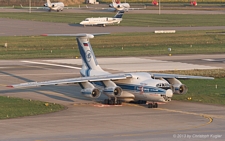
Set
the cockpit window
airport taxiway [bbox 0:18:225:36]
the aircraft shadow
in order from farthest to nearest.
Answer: airport taxiway [bbox 0:18:225:36], the aircraft shadow, the cockpit window

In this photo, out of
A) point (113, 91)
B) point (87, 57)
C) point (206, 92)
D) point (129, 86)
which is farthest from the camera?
point (206, 92)

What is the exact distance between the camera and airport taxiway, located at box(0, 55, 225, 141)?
35.0 metres

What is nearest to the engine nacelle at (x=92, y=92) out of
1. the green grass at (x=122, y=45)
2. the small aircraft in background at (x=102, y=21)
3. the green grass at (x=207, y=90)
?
the green grass at (x=207, y=90)

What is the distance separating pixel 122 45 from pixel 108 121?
5421 centimetres

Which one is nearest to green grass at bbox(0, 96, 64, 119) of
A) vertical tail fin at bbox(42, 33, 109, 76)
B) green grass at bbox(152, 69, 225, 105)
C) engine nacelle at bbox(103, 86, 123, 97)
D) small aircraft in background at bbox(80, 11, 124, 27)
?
engine nacelle at bbox(103, 86, 123, 97)

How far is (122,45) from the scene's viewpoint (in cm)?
9375

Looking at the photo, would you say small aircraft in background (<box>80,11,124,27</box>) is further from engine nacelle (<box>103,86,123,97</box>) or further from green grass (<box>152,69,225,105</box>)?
engine nacelle (<box>103,86,123,97</box>)

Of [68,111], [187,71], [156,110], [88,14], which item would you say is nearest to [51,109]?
[68,111]

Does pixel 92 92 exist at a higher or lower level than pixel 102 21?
lower

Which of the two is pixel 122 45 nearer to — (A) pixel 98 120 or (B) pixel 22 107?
(B) pixel 22 107

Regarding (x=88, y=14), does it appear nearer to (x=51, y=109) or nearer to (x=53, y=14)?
(x=53, y=14)

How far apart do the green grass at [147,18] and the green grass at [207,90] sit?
65.9 meters

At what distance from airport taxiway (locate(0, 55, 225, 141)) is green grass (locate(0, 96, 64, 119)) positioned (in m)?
1.05

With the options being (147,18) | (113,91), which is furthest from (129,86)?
(147,18)
